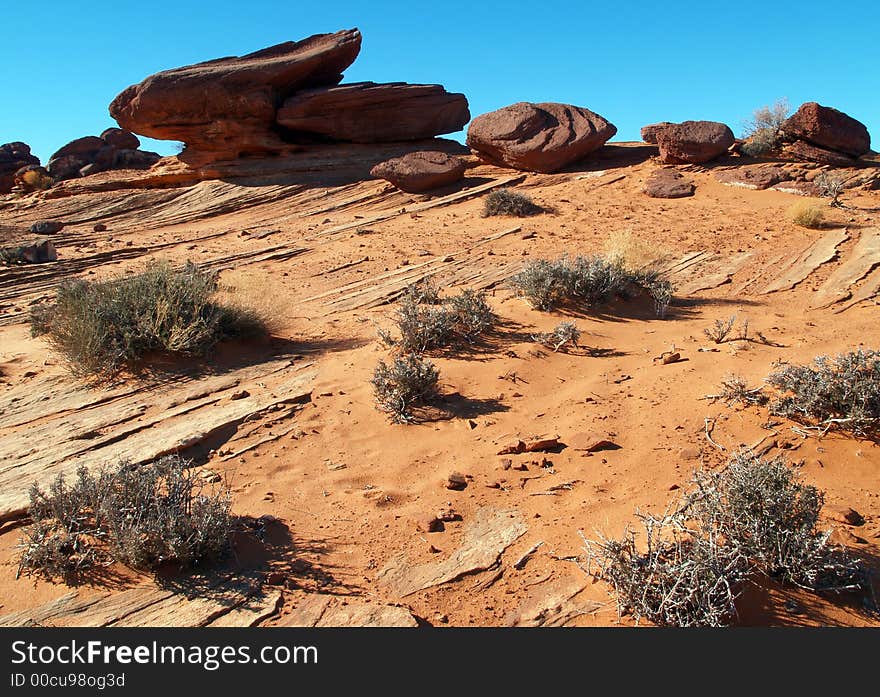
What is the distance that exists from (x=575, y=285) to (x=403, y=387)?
11.0 feet

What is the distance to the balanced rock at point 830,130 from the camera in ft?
48.4

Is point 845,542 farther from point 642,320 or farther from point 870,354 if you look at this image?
point 642,320

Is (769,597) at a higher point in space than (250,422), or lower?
lower

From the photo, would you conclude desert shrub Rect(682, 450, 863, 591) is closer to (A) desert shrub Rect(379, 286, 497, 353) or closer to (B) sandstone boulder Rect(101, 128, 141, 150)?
(A) desert shrub Rect(379, 286, 497, 353)

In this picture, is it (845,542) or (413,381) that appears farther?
(413,381)

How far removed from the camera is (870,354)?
15.8 feet

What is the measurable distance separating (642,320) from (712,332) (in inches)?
43.1

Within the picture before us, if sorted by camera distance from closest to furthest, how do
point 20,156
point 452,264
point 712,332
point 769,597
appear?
point 769,597 → point 712,332 → point 452,264 → point 20,156

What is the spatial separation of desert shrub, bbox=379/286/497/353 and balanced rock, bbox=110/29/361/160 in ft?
43.9

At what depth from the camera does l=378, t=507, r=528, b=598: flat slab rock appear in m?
3.30

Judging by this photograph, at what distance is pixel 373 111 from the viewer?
1872 cm

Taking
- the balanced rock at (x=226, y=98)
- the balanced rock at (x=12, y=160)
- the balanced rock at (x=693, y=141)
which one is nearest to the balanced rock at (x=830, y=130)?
the balanced rock at (x=693, y=141)

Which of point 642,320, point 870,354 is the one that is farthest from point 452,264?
A: point 870,354

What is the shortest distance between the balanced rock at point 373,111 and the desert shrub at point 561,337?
13981 millimetres
